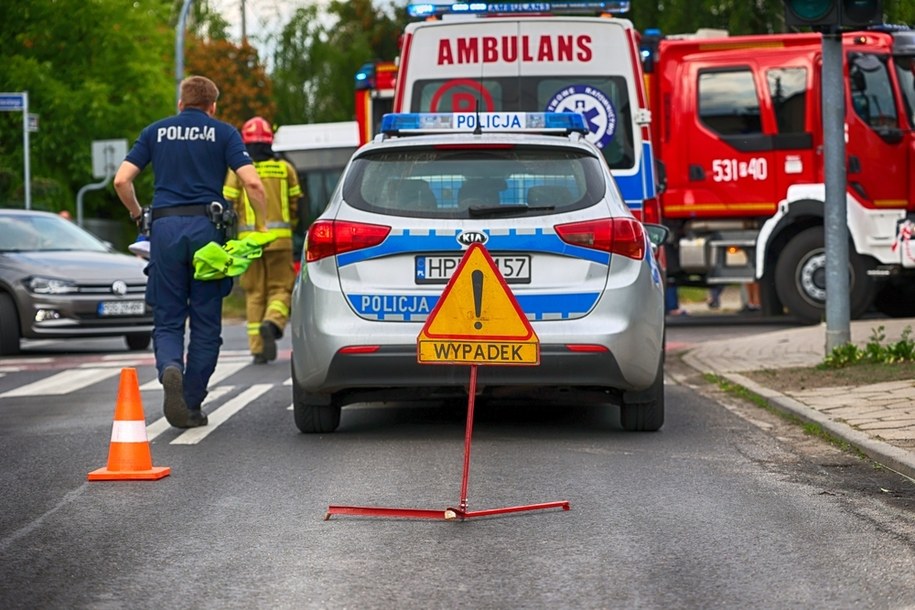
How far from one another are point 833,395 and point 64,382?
5.94m

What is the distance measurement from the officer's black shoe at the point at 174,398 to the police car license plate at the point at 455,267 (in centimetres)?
152

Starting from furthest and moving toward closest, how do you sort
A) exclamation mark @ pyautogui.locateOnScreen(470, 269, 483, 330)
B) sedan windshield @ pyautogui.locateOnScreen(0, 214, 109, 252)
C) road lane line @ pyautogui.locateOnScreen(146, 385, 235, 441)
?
sedan windshield @ pyautogui.locateOnScreen(0, 214, 109, 252) → road lane line @ pyautogui.locateOnScreen(146, 385, 235, 441) → exclamation mark @ pyautogui.locateOnScreen(470, 269, 483, 330)

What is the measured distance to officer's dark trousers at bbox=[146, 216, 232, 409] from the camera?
9.70m

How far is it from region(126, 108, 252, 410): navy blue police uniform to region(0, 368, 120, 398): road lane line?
302 centimetres

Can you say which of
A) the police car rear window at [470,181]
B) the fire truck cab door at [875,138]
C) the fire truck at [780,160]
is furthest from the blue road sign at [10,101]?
the police car rear window at [470,181]

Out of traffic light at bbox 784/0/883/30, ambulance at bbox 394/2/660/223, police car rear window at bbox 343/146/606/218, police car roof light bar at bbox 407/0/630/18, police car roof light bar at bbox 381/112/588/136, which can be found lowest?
police car rear window at bbox 343/146/606/218

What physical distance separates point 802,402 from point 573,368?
94.4 inches

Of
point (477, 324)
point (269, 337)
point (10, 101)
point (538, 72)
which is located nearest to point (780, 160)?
point (538, 72)

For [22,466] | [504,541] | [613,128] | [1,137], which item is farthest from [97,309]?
[1,137]

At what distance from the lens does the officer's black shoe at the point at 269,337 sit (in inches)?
577

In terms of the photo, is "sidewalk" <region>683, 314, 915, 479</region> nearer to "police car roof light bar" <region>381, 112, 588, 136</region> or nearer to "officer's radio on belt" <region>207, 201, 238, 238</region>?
"police car roof light bar" <region>381, 112, 588, 136</region>

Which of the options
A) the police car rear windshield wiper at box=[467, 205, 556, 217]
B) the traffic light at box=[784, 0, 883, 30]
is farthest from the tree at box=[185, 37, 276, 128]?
the police car rear windshield wiper at box=[467, 205, 556, 217]

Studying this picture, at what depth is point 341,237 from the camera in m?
8.93

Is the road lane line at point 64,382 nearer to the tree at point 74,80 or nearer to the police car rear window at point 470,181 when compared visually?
the police car rear window at point 470,181
